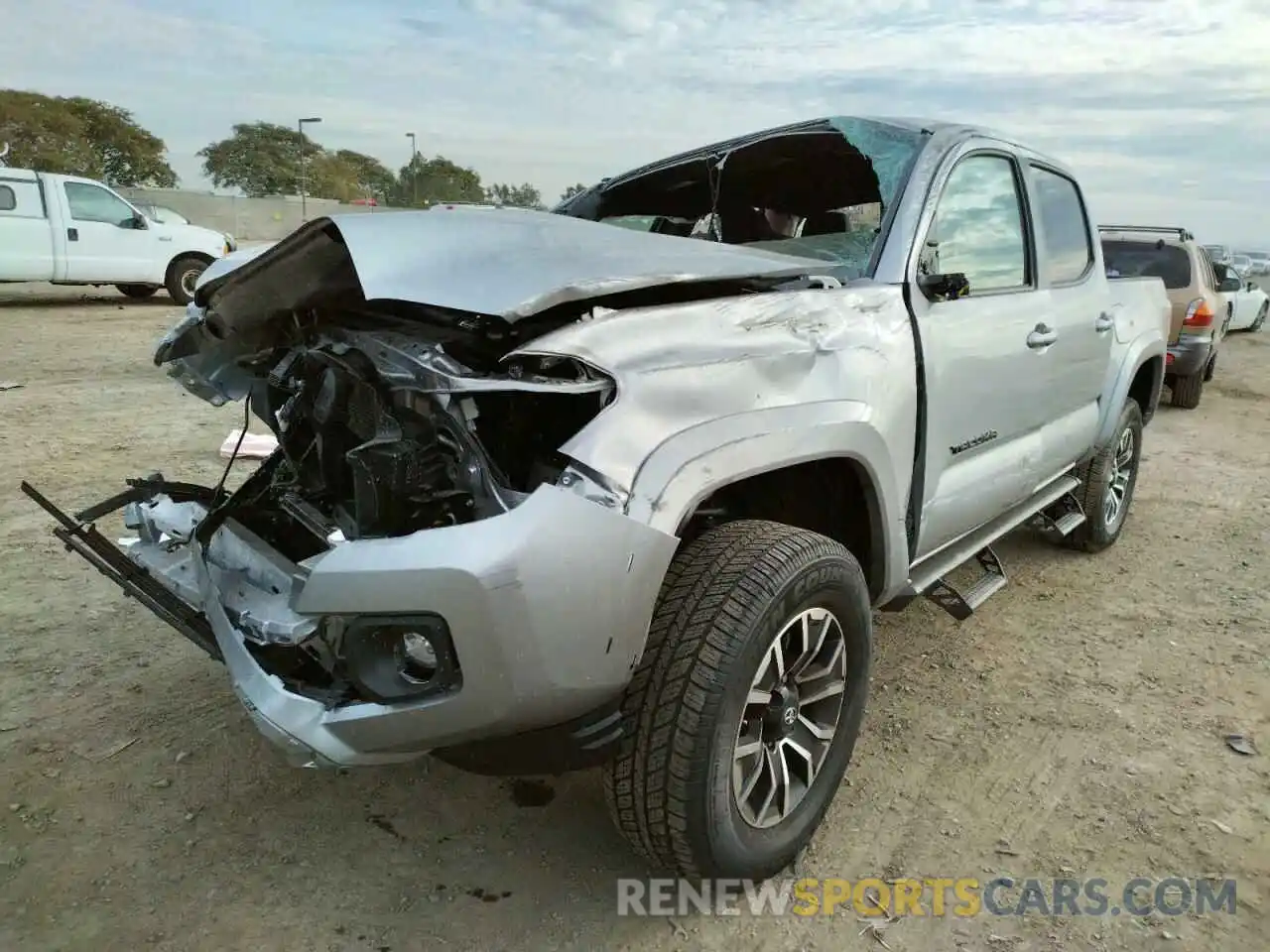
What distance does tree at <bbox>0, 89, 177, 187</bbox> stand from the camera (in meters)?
33.9

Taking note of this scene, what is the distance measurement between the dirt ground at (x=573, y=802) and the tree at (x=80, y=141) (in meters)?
36.8

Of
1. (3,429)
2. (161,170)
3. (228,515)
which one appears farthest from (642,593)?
(161,170)

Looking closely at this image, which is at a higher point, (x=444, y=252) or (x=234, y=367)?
(x=444, y=252)

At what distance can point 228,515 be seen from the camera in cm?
267

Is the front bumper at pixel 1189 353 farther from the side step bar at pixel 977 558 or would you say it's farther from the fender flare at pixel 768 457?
the fender flare at pixel 768 457

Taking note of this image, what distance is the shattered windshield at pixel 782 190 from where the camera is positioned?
3.11 m

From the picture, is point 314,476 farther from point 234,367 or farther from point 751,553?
point 751,553

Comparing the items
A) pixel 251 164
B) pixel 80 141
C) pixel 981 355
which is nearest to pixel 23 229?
pixel 981 355

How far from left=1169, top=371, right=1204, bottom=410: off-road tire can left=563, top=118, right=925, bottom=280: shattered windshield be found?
7.24m

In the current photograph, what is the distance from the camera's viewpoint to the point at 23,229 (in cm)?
1273

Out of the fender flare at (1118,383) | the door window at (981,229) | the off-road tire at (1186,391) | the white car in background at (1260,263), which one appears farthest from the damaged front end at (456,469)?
the white car in background at (1260,263)

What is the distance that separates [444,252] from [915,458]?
56.9 inches

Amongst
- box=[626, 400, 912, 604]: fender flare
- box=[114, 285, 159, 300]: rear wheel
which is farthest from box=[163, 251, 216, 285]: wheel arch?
box=[626, 400, 912, 604]: fender flare

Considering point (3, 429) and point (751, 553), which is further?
point (3, 429)
